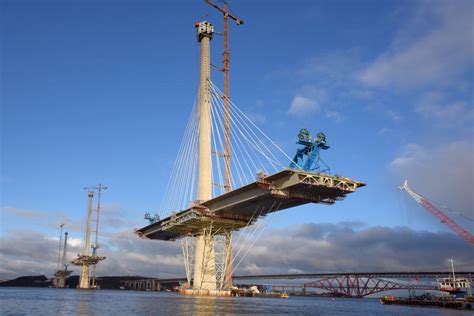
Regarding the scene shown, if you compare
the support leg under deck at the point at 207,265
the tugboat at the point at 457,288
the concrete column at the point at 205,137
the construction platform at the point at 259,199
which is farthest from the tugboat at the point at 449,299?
the concrete column at the point at 205,137

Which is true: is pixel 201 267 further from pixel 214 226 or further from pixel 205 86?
pixel 205 86

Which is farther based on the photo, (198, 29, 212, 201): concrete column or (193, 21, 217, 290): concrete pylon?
(193, 21, 217, 290): concrete pylon

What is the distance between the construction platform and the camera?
64.7 m

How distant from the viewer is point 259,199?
7394cm

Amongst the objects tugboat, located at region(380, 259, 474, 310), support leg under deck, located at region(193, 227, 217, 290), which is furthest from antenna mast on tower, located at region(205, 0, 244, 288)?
tugboat, located at region(380, 259, 474, 310)

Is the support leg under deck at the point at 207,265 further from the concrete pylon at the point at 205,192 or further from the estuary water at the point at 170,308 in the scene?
the estuary water at the point at 170,308

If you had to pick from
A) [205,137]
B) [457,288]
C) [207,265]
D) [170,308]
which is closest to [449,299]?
[457,288]

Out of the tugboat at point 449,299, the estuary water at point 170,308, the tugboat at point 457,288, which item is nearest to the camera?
the estuary water at point 170,308

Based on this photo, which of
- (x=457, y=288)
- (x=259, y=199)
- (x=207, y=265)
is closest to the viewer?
(x=259, y=199)

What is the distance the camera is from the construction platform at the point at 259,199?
6469 centimetres

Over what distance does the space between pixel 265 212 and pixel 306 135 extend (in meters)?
18.1

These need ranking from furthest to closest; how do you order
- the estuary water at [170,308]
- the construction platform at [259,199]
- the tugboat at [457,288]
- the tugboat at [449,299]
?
the tugboat at [457,288]
the tugboat at [449,299]
the construction platform at [259,199]
the estuary water at [170,308]

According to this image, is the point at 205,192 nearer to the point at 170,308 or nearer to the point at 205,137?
the point at 205,137

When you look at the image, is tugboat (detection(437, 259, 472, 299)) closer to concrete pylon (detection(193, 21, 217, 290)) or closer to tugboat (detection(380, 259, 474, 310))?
tugboat (detection(380, 259, 474, 310))
